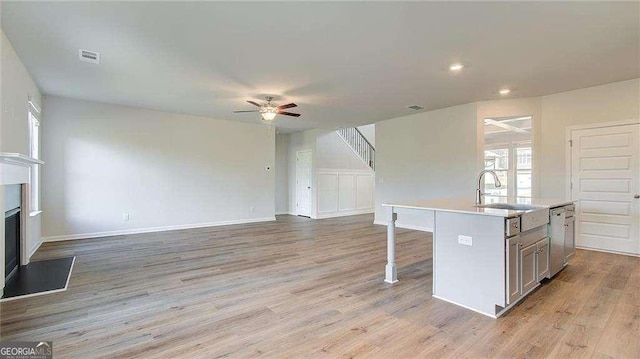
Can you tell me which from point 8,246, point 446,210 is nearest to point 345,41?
Answer: point 446,210

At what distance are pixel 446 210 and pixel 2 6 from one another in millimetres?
4119

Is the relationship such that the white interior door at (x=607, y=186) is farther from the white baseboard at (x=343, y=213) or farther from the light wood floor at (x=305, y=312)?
the white baseboard at (x=343, y=213)

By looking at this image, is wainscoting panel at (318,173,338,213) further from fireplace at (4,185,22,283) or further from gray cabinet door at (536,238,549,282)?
fireplace at (4,185,22,283)

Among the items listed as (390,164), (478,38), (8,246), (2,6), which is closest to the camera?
(2,6)

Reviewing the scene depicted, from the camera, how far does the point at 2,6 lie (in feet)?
8.14

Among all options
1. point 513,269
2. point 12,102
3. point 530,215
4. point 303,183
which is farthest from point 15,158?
point 303,183

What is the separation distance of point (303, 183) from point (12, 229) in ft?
20.6

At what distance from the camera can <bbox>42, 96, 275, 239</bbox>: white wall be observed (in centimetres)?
541

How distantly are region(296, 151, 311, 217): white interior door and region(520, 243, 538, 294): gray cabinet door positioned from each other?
625cm

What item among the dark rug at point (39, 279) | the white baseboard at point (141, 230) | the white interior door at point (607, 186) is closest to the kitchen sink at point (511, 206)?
the white interior door at point (607, 186)

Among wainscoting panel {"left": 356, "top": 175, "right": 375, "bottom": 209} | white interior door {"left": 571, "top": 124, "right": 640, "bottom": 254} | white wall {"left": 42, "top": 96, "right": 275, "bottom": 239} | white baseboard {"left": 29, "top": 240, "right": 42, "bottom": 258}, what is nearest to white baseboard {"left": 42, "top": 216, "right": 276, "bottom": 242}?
white wall {"left": 42, "top": 96, "right": 275, "bottom": 239}

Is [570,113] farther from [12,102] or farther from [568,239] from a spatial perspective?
[12,102]

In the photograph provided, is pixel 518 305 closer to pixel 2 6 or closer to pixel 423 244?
pixel 423 244

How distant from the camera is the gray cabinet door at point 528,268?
269 cm
